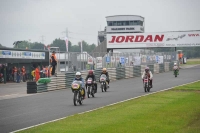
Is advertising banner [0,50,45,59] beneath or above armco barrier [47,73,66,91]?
above

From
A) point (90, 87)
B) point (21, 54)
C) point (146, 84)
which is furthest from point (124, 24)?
point (90, 87)

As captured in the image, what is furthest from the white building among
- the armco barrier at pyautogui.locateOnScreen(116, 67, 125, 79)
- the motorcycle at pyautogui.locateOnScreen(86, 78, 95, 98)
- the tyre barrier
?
the motorcycle at pyautogui.locateOnScreen(86, 78, 95, 98)

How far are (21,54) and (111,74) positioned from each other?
30.0 feet

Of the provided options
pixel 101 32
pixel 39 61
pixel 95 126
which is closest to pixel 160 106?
pixel 95 126

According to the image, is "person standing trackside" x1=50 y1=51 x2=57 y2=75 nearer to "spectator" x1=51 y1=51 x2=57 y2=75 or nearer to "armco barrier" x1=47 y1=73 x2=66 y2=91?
"spectator" x1=51 y1=51 x2=57 y2=75

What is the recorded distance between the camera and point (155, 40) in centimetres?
7262

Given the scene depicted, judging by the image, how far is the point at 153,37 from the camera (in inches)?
2857

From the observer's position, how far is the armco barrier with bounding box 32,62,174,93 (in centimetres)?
3182

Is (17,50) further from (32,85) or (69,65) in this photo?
(32,85)

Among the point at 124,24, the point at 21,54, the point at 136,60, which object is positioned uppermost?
the point at 124,24

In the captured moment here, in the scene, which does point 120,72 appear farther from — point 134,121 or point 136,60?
point 134,121

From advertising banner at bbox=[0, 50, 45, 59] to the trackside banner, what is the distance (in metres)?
24.8

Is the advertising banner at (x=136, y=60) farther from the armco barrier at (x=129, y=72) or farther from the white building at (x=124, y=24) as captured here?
the white building at (x=124, y=24)

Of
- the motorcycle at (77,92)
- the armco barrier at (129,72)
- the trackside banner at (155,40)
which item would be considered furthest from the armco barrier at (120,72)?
the trackside banner at (155,40)
